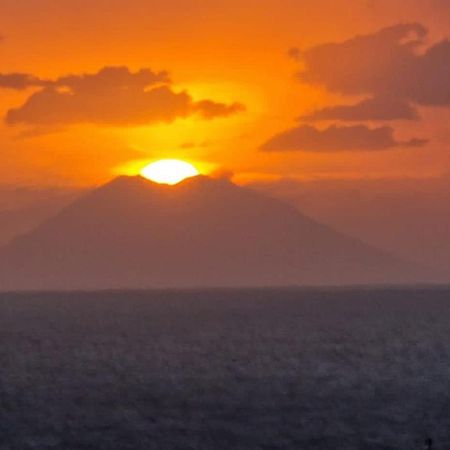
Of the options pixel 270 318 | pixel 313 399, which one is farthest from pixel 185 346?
pixel 270 318

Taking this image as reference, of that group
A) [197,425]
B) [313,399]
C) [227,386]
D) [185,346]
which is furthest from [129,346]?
[197,425]

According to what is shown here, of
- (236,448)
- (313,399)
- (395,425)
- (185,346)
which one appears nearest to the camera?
(236,448)

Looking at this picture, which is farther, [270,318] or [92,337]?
[270,318]

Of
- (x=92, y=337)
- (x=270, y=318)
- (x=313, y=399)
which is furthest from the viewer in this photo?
(x=270, y=318)

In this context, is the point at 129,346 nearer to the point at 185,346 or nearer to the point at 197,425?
the point at 185,346

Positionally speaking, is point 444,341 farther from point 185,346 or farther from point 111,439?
point 111,439

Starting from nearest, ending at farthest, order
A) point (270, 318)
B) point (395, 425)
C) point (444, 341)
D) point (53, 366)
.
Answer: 1. point (395, 425)
2. point (53, 366)
3. point (444, 341)
4. point (270, 318)
